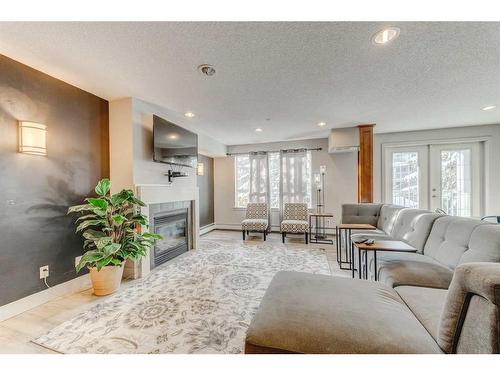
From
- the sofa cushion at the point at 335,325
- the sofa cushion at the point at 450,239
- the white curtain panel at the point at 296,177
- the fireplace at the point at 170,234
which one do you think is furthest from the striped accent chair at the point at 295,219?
the sofa cushion at the point at 335,325

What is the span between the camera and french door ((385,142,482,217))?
4277mm

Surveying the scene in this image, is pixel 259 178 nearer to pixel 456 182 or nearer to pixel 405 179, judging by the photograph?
pixel 405 179

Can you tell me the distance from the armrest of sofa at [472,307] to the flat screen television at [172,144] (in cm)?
305

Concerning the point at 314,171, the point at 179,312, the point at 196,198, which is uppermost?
the point at 314,171

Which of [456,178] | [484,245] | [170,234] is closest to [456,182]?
[456,178]

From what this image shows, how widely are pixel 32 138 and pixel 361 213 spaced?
4593mm

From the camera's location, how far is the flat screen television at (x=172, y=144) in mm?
2852

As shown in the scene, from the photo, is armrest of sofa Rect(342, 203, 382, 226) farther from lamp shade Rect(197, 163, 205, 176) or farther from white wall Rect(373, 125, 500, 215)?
lamp shade Rect(197, 163, 205, 176)

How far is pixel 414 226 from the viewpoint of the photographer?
7.95ft

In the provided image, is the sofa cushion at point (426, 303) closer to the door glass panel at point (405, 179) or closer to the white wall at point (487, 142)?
the door glass panel at point (405, 179)

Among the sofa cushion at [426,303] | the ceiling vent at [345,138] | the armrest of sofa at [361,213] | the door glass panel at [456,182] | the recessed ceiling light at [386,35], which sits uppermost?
the recessed ceiling light at [386,35]

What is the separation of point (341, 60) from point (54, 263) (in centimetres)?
354

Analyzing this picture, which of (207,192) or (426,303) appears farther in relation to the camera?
(207,192)
